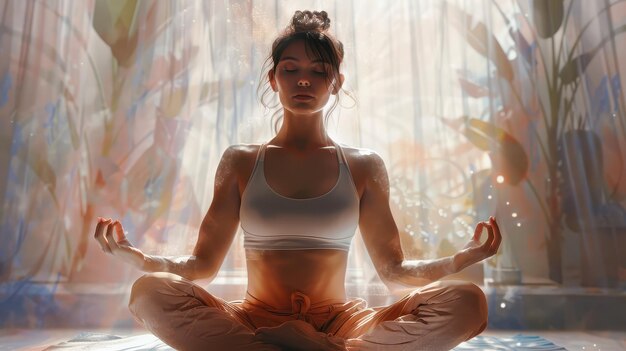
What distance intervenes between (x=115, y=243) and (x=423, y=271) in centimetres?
57

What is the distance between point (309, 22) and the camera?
116 cm

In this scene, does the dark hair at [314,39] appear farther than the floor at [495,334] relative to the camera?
No

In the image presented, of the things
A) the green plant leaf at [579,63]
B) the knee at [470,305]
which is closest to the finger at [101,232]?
the knee at [470,305]

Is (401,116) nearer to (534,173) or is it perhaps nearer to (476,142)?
(476,142)

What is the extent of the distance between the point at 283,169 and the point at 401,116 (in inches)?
23.5

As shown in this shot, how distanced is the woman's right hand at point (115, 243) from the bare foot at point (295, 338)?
314 millimetres

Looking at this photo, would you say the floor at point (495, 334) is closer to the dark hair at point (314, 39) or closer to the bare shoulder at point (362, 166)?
the bare shoulder at point (362, 166)

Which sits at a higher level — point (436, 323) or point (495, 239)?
point (495, 239)

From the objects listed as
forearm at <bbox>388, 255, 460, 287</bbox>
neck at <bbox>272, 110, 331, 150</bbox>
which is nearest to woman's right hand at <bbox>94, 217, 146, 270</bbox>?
neck at <bbox>272, 110, 331, 150</bbox>

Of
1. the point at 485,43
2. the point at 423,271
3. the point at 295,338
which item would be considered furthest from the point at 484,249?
the point at 485,43

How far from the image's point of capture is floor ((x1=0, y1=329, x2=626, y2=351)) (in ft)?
4.49

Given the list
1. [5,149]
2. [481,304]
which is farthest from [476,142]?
[5,149]

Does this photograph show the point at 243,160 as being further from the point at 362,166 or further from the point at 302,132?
the point at 362,166

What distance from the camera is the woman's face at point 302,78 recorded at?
3.63 ft
